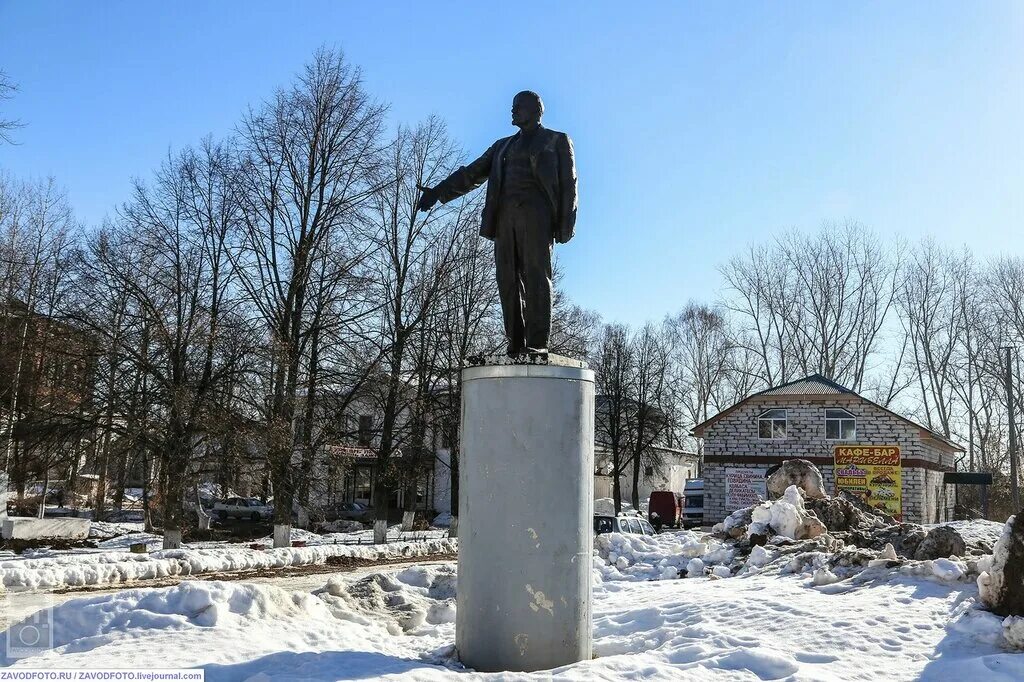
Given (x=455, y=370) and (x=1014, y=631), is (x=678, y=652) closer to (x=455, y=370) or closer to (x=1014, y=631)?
(x=1014, y=631)

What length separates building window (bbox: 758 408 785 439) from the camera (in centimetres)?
3084

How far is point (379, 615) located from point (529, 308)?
3.46 m

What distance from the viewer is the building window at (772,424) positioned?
30.8m

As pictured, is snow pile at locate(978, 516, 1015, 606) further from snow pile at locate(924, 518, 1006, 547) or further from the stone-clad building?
the stone-clad building

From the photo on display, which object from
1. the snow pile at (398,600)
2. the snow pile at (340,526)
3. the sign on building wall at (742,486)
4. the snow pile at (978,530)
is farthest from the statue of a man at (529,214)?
the sign on building wall at (742,486)

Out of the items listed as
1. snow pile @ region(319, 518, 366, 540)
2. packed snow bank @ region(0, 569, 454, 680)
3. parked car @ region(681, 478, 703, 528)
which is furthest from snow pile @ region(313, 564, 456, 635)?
parked car @ region(681, 478, 703, 528)

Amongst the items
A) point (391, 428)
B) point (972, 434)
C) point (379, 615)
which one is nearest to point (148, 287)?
point (391, 428)

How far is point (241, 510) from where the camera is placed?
3441cm

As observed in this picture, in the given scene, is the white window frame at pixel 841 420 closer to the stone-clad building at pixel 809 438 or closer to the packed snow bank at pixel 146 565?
the stone-clad building at pixel 809 438

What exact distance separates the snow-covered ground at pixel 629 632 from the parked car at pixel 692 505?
2977 centimetres

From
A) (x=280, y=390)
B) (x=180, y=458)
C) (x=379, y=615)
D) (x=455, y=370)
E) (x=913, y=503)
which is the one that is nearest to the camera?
(x=379, y=615)

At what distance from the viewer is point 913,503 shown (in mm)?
28141

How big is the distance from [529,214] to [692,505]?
35.4 metres

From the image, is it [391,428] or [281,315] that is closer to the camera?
[281,315]
